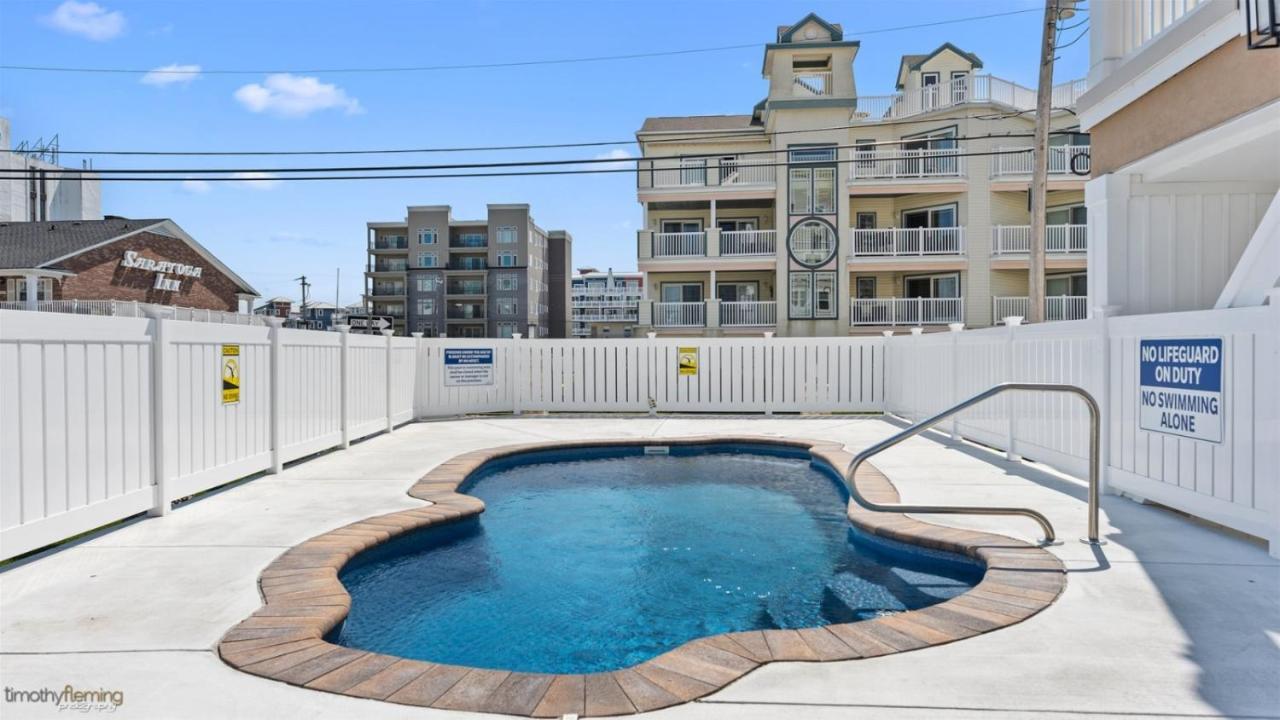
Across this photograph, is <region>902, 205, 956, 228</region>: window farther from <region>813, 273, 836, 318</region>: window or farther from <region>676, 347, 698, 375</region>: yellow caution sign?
<region>676, 347, 698, 375</region>: yellow caution sign

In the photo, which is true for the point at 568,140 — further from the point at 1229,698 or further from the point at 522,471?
the point at 1229,698

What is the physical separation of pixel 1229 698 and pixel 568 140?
17.5m

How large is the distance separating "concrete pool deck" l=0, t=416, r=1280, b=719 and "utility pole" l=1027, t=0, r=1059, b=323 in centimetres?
987

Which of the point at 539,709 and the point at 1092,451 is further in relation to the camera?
the point at 1092,451

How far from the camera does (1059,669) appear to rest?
2.78 metres

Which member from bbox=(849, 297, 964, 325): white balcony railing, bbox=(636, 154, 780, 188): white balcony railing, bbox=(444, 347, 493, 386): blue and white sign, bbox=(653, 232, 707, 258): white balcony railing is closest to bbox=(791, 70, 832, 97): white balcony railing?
bbox=(636, 154, 780, 188): white balcony railing

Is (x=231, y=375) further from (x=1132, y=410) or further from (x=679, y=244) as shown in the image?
(x=679, y=244)

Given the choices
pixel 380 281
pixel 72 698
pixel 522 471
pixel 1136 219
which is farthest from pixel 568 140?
pixel 380 281

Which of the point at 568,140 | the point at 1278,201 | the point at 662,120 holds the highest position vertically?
the point at 662,120

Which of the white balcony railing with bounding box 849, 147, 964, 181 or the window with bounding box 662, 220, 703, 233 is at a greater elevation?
the white balcony railing with bounding box 849, 147, 964, 181

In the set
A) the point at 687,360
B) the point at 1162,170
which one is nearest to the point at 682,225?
the point at 687,360

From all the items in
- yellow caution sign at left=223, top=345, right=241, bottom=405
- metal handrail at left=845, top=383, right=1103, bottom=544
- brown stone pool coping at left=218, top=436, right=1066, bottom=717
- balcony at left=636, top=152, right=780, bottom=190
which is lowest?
brown stone pool coping at left=218, top=436, right=1066, bottom=717

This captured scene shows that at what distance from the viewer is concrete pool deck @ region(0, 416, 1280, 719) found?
252 cm

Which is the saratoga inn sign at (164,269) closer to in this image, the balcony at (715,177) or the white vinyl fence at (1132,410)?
the balcony at (715,177)
